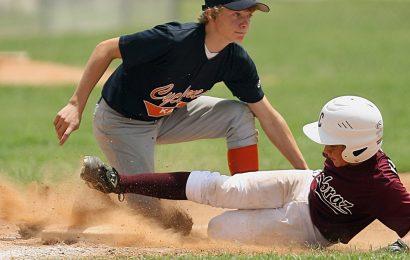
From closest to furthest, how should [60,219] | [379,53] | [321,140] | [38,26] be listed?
[321,140] < [60,219] < [379,53] < [38,26]

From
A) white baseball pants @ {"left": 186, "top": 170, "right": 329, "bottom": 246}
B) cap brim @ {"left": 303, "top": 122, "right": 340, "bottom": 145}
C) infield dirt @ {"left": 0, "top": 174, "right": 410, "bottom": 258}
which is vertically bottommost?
infield dirt @ {"left": 0, "top": 174, "right": 410, "bottom": 258}

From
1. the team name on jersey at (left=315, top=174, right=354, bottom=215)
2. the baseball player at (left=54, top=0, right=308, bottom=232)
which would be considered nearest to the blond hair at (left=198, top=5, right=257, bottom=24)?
the baseball player at (left=54, top=0, right=308, bottom=232)

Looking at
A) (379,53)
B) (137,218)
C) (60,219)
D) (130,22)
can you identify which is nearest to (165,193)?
(137,218)

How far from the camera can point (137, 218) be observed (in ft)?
20.0

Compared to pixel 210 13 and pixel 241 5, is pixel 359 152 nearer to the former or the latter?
pixel 241 5

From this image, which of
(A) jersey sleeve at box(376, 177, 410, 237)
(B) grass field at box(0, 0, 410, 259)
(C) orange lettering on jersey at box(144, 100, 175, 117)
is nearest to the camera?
(A) jersey sleeve at box(376, 177, 410, 237)

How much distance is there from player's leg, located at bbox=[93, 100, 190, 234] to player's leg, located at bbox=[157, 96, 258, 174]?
17 centimetres

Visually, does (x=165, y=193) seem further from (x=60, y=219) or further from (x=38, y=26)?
(x=38, y=26)

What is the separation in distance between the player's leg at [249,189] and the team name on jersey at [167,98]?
651 mm

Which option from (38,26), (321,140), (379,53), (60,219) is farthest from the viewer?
(38,26)

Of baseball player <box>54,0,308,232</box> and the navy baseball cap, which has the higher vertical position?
the navy baseball cap

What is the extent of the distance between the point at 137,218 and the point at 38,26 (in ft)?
79.7

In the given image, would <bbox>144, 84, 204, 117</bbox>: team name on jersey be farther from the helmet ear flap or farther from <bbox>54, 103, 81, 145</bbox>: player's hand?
the helmet ear flap

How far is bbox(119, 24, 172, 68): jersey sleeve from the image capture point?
591 cm
